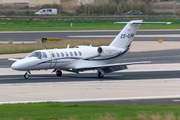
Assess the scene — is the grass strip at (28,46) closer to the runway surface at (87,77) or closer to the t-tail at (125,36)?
the runway surface at (87,77)

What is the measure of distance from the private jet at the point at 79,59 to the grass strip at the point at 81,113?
1062 cm

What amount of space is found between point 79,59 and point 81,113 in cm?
1531

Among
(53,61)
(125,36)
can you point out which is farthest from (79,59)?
(125,36)

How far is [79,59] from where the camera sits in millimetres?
30484

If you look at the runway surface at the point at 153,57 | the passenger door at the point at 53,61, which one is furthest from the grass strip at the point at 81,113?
the runway surface at the point at 153,57

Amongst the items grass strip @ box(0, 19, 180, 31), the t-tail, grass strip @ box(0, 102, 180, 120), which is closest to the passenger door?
the t-tail

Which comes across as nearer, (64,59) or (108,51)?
(64,59)

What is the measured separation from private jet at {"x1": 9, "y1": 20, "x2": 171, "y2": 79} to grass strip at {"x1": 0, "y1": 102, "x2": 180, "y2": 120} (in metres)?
10.6

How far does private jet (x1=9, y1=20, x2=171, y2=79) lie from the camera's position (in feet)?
94.0

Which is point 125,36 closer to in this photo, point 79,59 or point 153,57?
point 79,59

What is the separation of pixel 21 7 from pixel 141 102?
108 meters

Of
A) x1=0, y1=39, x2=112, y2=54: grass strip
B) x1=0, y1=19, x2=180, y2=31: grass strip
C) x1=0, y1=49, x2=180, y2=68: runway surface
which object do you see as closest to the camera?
x1=0, y1=49, x2=180, y2=68: runway surface

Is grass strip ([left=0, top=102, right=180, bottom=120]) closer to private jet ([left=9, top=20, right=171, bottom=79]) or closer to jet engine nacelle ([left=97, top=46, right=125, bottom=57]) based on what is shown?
private jet ([left=9, top=20, right=171, bottom=79])

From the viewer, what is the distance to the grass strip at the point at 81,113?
1405 cm
